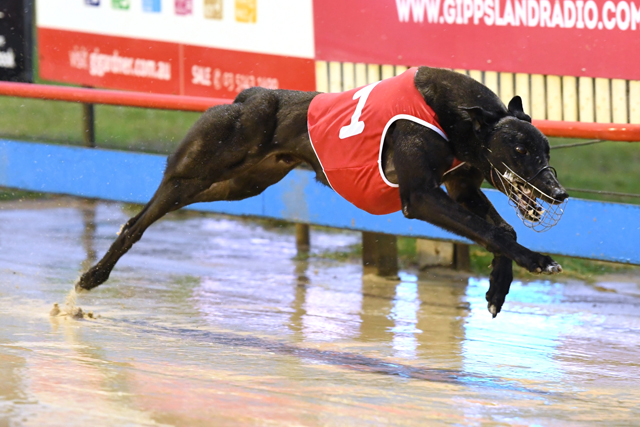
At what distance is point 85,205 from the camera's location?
862 centimetres

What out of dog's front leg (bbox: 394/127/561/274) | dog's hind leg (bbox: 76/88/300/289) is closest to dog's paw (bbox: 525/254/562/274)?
dog's front leg (bbox: 394/127/561/274)

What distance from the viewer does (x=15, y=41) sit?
806 centimetres

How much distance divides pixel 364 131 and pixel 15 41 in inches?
179

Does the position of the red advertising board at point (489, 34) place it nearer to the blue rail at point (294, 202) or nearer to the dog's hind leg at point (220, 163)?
the blue rail at point (294, 202)

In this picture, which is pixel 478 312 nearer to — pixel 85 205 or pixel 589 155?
pixel 85 205

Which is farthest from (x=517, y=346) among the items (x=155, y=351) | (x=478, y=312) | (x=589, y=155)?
(x=589, y=155)

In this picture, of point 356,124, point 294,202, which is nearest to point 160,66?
point 294,202

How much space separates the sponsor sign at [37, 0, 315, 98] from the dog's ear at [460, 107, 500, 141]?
269cm

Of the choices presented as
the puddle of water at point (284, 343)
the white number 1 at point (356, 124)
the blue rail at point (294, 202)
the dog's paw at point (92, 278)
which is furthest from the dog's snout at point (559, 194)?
the dog's paw at point (92, 278)

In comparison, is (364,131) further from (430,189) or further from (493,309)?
(493,309)

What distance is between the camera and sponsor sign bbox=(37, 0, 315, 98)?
269 inches

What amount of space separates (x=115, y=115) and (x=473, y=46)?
9.07m

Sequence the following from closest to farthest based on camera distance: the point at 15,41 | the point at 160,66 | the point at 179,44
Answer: the point at 179,44 → the point at 160,66 → the point at 15,41

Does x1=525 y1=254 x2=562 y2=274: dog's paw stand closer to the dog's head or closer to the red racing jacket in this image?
the dog's head
